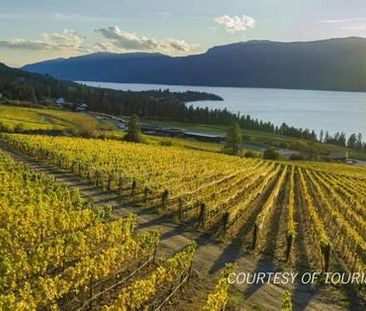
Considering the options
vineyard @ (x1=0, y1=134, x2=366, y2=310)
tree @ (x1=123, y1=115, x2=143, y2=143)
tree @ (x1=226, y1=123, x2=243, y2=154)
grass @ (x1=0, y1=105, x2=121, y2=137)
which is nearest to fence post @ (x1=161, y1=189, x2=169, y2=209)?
vineyard @ (x1=0, y1=134, x2=366, y2=310)

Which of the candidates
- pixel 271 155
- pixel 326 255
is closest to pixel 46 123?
pixel 271 155

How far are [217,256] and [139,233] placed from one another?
568cm

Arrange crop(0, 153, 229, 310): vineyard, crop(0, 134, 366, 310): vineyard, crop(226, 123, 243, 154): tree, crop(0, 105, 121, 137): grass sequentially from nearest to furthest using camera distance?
crop(0, 153, 229, 310): vineyard
crop(0, 134, 366, 310): vineyard
crop(0, 105, 121, 137): grass
crop(226, 123, 243, 154): tree

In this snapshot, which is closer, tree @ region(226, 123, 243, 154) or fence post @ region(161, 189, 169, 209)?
fence post @ region(161, 189, 169, 209)

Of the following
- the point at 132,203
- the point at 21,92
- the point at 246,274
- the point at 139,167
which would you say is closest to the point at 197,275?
the point at 246,274

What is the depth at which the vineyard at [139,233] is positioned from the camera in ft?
65.4

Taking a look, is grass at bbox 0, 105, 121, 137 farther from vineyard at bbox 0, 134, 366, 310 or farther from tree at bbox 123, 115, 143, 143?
vineyard at bbox 0, 134, 366, 310

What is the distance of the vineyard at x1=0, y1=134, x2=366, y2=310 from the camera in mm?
19938

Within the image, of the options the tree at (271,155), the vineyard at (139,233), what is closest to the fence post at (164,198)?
the vineyard at (139,233)

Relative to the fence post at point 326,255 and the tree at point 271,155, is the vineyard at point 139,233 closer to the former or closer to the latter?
the fence post at point 326,255

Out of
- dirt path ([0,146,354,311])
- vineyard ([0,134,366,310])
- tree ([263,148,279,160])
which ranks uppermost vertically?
vineyard ([0,134,366,310])

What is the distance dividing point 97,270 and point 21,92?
186m

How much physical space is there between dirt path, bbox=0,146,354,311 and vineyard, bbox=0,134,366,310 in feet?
3.09

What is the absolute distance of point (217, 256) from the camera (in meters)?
28.7
